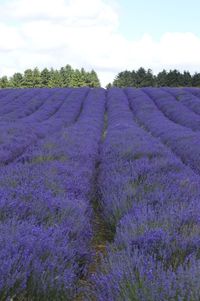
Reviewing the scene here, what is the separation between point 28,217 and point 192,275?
5.29 ft

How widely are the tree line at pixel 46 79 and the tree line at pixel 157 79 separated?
204 inches

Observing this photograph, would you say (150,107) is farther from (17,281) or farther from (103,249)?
(17,281)

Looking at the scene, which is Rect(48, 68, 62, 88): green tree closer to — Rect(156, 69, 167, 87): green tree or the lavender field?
Rect(156, 69, 167, 87): green tree

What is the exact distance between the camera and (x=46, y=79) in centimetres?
5725

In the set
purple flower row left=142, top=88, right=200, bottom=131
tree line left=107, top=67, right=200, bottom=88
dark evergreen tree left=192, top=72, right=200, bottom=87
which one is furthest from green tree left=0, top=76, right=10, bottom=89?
purple flower row left=142, top=88, right=200, bottom=131

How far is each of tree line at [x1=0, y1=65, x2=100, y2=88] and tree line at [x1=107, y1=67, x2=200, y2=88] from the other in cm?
519

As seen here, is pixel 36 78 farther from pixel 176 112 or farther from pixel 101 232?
pixel 101 232

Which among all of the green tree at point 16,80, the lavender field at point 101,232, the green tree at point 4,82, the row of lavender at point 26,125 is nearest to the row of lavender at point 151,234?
the lavender field at point 101,232

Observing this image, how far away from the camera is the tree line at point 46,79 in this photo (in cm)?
5681

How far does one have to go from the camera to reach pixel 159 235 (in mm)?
2982

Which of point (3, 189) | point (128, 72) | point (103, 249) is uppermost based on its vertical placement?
point (128, 72)

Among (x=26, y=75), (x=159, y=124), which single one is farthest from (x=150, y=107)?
(x=26, y=75)

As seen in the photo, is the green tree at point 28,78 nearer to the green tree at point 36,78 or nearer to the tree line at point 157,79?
the green tree at point 36,78

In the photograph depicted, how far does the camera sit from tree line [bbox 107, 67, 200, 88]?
4562 centimetres
